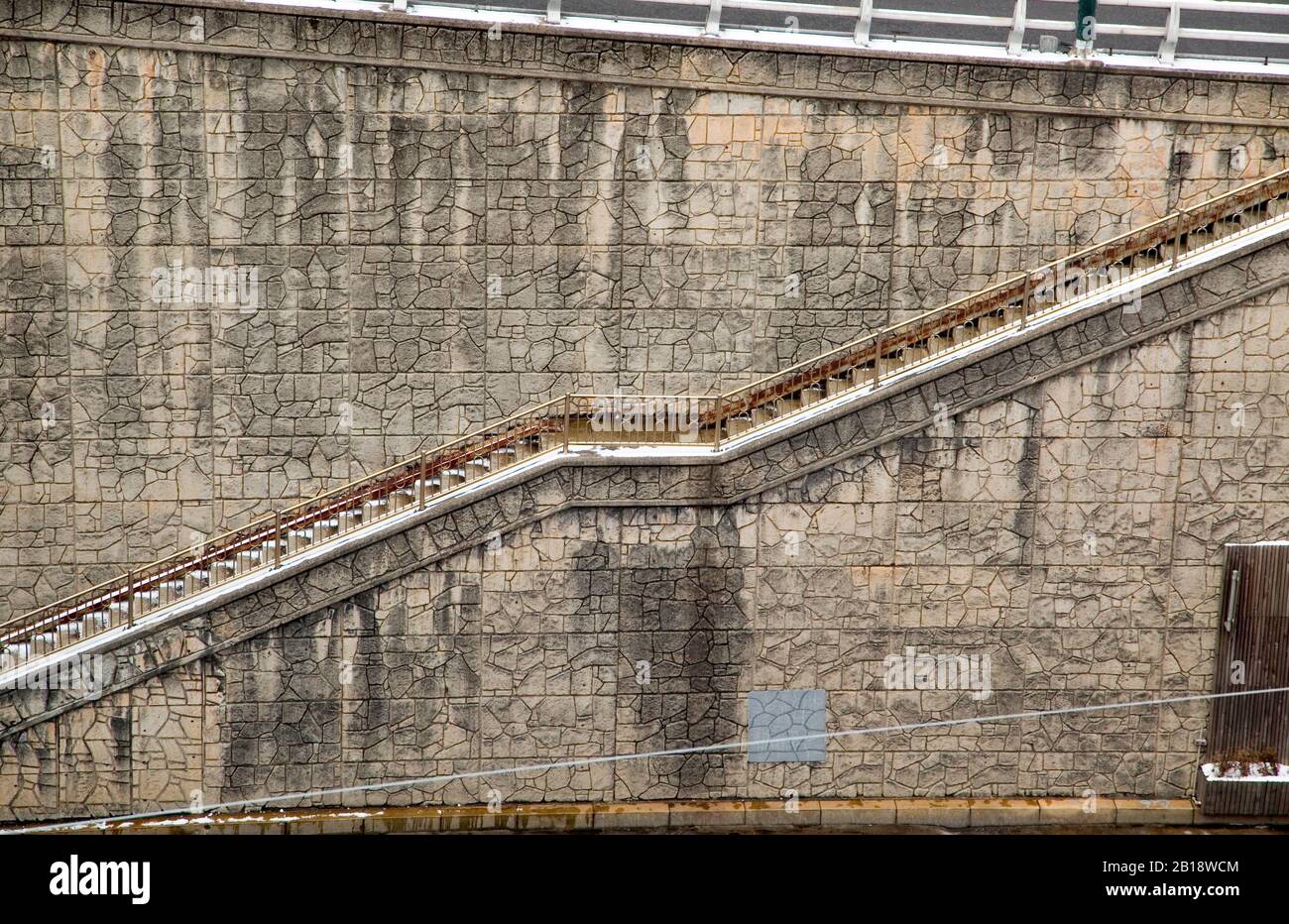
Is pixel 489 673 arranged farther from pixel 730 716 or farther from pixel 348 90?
pixel 348 90

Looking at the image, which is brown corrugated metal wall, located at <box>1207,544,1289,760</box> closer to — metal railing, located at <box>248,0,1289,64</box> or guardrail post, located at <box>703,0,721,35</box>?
metal railing, located at <box>248,0,1289,64</box>

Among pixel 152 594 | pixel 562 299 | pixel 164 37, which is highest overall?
pixel 164 37

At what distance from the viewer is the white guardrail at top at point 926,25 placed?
14.8 metres

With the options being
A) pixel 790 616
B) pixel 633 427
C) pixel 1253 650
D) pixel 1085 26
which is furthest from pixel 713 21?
pixel 1253 650

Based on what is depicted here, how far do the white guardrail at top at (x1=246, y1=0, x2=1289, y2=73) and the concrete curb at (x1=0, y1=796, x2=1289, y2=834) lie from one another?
734cm

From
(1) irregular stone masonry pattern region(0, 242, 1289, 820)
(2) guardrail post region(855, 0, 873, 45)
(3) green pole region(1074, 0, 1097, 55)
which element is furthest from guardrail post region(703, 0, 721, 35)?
(1) irregular stone masonry pattern region(0, 242, 1289, 820)

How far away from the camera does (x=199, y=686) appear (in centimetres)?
1418

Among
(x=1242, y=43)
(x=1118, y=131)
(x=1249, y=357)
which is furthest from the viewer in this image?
(x=1242, y=43)

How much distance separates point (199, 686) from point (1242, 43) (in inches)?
492

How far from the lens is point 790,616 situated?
14.6 meters

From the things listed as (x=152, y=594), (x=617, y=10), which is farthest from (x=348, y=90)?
(x=152, y=594)

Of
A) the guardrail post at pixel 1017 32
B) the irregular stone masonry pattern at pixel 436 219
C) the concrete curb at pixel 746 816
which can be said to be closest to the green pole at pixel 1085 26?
the irregular stone masonry pattern at pixel 436 219

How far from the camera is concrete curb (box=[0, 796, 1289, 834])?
14547 millimetres

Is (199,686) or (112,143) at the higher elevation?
(112,143)
